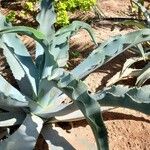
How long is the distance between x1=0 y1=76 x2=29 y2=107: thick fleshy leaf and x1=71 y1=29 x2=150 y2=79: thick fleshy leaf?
1.21ft

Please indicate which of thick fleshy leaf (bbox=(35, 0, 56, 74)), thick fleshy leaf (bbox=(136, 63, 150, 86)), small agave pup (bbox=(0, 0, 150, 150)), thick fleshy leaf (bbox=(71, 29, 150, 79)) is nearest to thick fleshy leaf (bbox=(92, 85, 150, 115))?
small agave pup (bbox=(0, 0, 150, 150))

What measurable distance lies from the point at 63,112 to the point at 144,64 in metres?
1.13

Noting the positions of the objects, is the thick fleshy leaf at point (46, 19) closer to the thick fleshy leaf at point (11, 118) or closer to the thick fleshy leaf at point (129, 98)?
the thick fleshy leaf at point (11, 118)

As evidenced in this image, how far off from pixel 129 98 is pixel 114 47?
58cm

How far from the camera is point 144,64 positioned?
345 centimetres

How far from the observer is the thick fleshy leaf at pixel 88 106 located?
199 centimetres

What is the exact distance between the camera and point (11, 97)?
2471 millimetres

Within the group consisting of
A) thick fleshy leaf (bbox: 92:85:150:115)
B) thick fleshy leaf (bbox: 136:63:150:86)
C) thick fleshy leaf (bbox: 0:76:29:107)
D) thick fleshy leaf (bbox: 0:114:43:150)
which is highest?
thick fleshy leaf (bbox: 92:85:150:115)

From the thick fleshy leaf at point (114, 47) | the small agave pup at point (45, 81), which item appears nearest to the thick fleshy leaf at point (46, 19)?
the small agave pup at point (45, 81)

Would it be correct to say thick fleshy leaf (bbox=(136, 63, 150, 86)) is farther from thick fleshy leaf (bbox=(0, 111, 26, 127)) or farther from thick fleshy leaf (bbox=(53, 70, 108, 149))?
thick fleshy leaf (bbox=(53, 70, 108, 149))

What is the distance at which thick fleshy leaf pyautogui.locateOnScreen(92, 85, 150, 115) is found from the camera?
6.45 feet

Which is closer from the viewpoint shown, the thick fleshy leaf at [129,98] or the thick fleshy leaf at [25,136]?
the thick fleshy leaf at [129,98]

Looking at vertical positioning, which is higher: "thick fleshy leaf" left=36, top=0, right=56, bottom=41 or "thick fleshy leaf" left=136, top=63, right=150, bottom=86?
"thick fleshy leaf" left=36, top=0, right=56, bottom=41

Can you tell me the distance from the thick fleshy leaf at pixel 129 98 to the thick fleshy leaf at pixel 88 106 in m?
0.12
